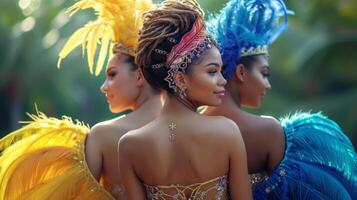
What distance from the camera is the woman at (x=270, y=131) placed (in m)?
5.23

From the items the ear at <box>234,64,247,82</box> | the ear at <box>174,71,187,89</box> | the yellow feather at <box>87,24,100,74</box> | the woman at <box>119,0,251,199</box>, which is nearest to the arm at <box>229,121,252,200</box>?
the woman at <box>119,0,251,199</box>

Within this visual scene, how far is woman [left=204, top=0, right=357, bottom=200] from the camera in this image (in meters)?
5.23

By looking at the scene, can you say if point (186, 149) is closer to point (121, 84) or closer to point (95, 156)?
point (95, 156)

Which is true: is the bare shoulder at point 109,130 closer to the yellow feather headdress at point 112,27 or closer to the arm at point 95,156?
the arm at point 95,156

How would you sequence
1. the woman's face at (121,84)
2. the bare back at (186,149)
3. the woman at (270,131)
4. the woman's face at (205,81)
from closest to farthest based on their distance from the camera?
the bare back at (186,149), the woman's face at (205,81), the woman at (270,131), the woman's face at (121,84)

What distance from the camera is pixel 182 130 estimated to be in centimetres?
448

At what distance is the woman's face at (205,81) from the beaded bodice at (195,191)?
385mm

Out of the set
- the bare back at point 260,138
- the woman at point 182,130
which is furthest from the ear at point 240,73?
the woman at point 182,130

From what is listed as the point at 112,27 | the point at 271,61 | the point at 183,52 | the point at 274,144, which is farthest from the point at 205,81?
the point at 271,61

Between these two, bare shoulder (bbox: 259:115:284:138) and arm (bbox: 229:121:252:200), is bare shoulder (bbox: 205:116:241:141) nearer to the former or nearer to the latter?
arm (bbox: 229:121:252:200)

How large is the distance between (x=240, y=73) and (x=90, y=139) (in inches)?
36.5

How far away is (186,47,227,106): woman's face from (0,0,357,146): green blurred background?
1169cm

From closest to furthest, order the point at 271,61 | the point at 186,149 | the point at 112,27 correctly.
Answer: the point at 186,149 → the point at 112,27 → the point at 271,61

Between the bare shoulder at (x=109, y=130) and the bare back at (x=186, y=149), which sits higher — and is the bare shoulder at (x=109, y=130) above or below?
below
